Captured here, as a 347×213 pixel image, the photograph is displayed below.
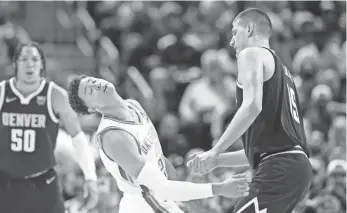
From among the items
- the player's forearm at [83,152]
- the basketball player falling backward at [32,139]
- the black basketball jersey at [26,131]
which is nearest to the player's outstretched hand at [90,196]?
the basketball player falling backward at [32,139]

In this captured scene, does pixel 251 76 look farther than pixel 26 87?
No

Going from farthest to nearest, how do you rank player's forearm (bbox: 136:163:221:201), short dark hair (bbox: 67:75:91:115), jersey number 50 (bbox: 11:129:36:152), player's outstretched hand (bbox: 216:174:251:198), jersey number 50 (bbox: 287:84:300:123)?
jersey number 50 (bbox: 11:129:36:152), short dark hair (bbox: 67:75:91:115), jersey number 50 (bbox: 287:84:300:123), player's forearm (bbox: 136:163:221:201), player's outstretched hand (bbox: 216:174:251:198)

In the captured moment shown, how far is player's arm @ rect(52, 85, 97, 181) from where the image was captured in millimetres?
6223

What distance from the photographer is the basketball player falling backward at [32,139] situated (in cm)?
610

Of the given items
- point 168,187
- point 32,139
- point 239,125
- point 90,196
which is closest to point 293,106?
point 239,125

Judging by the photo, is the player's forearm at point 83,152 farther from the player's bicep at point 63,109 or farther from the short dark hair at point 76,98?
the short dark hair at point 76,98

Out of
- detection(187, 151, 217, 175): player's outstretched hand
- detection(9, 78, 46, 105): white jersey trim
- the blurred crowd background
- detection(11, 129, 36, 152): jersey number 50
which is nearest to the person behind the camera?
detection(187, 151, 217, 175): player's outstretched hand

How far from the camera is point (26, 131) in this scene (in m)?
6.16

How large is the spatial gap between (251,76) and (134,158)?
0.88 metres

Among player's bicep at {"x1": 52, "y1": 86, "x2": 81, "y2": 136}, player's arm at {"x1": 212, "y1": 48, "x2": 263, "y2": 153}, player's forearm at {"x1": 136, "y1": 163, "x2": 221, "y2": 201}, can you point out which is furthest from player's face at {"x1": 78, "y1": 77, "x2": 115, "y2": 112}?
player's bicep at {"x1": 52, "y1": 86, "x2": 81, "y2": 136}

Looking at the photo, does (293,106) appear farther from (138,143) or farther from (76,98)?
(76,98)

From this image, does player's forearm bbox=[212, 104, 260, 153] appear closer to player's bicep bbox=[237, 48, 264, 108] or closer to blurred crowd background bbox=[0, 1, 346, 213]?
player's bicep bbox=[237, 48, 264, 108]

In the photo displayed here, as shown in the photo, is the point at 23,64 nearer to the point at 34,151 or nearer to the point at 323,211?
the point at 34,151

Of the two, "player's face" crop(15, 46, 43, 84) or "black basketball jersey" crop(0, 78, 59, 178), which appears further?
"player's face" crop(15, 46, 43, 84)
